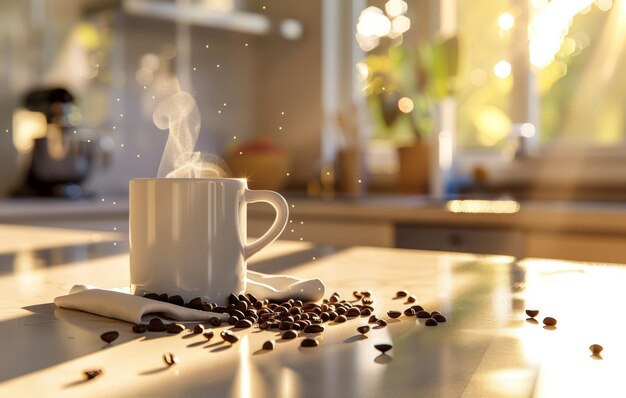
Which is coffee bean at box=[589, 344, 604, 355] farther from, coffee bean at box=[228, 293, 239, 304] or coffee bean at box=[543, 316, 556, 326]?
coffee bean at box=[228, 293, 239, 304]

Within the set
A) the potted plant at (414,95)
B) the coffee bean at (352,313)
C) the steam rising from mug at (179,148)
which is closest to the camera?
the coffee bean at (352,313)

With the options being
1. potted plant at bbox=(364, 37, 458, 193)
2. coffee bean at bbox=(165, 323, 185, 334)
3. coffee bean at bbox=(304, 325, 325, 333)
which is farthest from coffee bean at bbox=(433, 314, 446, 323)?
potted plant at bbox=(364, 37, 458, 193)

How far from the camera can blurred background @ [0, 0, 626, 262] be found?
2775 mm

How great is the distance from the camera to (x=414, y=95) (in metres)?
3.20

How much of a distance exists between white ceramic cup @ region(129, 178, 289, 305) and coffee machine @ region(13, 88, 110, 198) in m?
2.46

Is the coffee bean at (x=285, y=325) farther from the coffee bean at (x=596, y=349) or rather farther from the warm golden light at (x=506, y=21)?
the warm golden light at (x=506, y=21)

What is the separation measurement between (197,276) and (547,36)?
2.62m

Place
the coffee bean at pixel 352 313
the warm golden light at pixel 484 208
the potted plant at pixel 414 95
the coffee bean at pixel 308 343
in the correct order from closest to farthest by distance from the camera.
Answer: the coffee bean at pixel 308 343, the coffee bean at pixel 352 313, the warm golden light at pixel 484 208, the potted plant at pixel 414 95

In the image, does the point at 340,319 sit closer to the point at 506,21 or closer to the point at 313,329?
the point at 313,329

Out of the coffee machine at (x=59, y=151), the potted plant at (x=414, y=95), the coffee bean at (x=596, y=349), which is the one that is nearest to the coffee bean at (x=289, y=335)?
the coffee bean at (x=596, y=349)

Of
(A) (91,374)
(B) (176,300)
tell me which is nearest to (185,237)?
(B) (176,300)

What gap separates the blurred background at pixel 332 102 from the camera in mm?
2775

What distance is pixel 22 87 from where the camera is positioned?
326cm

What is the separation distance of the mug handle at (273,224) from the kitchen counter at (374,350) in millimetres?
120
